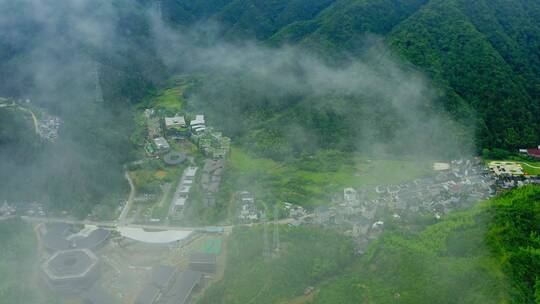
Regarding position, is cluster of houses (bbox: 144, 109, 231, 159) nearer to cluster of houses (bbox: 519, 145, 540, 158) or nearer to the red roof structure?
cluster of houses (bbox: 519, 145, 540, 158)


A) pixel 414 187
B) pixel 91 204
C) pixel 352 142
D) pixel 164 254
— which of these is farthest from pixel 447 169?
pixel 91 204

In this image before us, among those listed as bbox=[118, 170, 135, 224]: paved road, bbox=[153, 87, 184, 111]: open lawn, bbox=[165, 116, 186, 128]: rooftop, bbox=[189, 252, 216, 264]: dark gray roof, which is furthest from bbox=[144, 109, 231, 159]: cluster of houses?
bbox=[189, 252, 216, 264]: dark gray roof

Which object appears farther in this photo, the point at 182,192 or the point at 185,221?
the point at 182,192

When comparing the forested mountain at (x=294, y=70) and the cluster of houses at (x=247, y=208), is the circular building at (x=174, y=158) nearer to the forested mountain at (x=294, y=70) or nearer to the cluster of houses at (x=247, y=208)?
the forested mountain at (x=294, y=70)

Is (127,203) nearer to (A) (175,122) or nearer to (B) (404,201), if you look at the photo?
(A) (175,122)

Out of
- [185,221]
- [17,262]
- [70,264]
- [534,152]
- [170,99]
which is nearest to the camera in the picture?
[70,264]

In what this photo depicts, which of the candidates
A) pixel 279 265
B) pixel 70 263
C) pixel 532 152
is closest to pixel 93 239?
pixel 70 263
